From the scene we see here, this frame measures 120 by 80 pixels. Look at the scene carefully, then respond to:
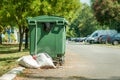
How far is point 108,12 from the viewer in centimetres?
6656

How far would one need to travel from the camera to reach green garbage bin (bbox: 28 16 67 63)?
772 inches

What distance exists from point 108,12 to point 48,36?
156ft

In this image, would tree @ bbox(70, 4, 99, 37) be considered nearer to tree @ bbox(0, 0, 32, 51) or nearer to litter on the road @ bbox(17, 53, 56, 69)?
tree @ bbox(0, 0, 32, 51)

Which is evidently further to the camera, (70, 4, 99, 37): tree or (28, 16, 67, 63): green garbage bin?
(70, 4, 99, 37): tree

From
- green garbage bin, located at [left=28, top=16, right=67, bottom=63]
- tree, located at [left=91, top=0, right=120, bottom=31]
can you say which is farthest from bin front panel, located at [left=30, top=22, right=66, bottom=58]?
tree, located at [left=91, top=0, right=120, bottom=31]

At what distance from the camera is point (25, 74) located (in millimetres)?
15727

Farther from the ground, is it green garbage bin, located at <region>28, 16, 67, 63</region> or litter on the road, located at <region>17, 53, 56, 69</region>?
green garbage bin, located at <region>28, 16, 67, 63</region>

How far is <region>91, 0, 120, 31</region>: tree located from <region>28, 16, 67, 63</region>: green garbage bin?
152 ft

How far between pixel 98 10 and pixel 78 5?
1310 inches

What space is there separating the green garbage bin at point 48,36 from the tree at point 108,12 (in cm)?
4630

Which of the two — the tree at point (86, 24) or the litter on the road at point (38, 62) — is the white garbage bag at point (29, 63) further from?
the tree at point (86, 24)

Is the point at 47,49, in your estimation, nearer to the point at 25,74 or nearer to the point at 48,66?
the point at 48,66

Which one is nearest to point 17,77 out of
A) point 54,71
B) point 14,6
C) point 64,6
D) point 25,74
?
point 25,74

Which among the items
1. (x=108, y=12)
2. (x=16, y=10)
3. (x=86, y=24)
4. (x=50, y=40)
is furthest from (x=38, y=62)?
(x=86, y=24)
